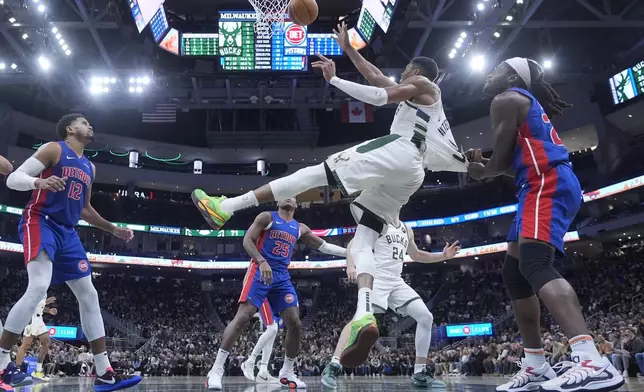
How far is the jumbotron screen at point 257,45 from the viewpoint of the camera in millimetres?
16062

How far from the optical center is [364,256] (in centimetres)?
369

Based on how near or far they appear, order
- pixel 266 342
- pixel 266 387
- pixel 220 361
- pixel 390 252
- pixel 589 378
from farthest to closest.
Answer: pixel 266 342 → pixel 390 252 → pixel 220 361 → pixel 266 387 → pixel 589 378

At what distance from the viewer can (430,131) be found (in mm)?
3764

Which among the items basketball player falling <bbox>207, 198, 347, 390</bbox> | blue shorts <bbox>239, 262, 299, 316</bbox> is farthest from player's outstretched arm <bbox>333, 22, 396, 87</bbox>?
blue shorts <bbox>239, 262, 299, 316</bbox>

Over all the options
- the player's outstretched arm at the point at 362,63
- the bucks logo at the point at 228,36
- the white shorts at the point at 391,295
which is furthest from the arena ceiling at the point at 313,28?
the player's outstretched arm at the point at 362,63

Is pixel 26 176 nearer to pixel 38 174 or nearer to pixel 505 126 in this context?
pixel 38 174

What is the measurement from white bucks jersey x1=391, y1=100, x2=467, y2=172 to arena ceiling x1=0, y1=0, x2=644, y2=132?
11335 millimetres

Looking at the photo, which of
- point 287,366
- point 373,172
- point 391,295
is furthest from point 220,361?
point 373,172

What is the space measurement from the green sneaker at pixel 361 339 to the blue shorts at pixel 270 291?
2.61m

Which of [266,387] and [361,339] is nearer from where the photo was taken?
[361,339]

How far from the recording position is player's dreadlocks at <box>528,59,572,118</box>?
140 inches

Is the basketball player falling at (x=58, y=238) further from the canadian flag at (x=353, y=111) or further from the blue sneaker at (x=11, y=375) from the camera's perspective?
the canadian flag at (x=353, y=111)

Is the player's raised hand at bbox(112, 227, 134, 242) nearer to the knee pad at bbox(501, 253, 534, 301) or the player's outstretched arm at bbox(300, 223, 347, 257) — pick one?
the player's outstretched arm at bbox(300, 223, 347, 257)

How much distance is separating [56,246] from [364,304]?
243 cm
